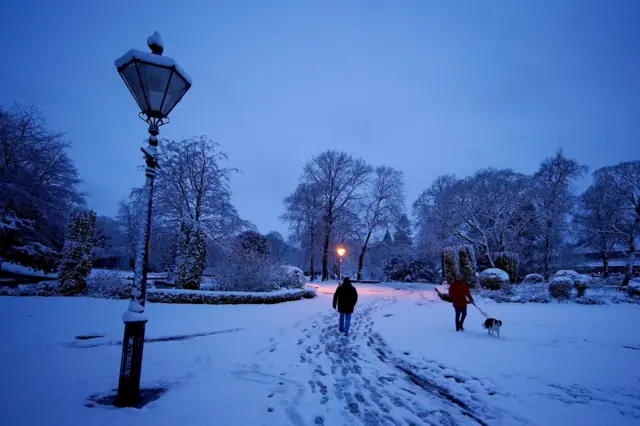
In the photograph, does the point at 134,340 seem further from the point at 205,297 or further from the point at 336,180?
the point at 336,180

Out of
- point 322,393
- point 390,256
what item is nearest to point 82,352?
point 322,393

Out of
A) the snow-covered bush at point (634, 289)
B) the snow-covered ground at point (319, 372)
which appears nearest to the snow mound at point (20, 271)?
the snow-covered ground at point (319, 372)

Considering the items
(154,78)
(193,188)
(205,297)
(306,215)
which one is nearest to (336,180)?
(306,215)

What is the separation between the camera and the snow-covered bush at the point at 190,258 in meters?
13.5

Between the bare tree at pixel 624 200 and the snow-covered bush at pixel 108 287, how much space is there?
33.9 meters

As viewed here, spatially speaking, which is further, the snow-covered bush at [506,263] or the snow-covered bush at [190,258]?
the snow-covered bush at [506,263]

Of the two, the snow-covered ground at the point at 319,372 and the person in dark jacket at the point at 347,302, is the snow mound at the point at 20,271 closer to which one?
the snow-covered ground at the point at 319,372

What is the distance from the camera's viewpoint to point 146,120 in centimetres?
342

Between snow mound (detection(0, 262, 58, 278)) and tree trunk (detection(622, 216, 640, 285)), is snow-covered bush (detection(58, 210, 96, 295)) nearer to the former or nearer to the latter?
snow mound (detection(0, 262, 58, 278))

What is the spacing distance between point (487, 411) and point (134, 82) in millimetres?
5905

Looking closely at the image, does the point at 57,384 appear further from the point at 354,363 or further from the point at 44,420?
the point at 354,363

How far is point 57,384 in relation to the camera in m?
3.52

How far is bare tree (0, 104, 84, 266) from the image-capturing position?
1445 cm

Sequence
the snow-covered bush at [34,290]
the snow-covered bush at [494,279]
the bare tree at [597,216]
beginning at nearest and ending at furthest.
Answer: the snow-covered bush at [34,290], the snow-covered bush at [494,279], the bare tree at [597,216]
